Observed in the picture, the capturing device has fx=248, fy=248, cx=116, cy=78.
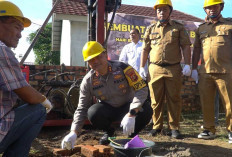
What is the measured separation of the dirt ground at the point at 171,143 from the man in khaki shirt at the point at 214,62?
0.72 feet

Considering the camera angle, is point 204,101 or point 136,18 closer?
point 204,101

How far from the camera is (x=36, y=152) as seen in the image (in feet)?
8.63

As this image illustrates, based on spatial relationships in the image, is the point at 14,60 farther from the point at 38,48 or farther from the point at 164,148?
the point at 38,48

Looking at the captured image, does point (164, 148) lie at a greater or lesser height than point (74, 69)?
lesser

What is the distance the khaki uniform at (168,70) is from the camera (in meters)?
3.34

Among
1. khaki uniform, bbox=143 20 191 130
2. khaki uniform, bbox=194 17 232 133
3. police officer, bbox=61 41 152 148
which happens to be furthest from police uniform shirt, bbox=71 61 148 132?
khaki uniform, bbox=194 17 232 133

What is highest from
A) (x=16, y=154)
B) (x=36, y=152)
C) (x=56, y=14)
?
(x=56, y=14)

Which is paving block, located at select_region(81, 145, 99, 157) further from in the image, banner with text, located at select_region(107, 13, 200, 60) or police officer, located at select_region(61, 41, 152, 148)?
banner with text, located at select_region(107, 13, 200, 60)

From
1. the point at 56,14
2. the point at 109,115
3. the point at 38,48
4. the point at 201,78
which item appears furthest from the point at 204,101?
the point at 38,48

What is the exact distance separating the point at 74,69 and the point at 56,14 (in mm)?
3318

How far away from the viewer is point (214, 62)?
10.5ft

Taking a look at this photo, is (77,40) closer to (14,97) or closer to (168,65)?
(168,65)

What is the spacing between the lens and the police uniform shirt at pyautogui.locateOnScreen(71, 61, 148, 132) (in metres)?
2.65

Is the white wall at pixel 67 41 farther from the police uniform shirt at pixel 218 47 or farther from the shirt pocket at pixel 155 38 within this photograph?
the police uniform shirt at pixel 218 47
